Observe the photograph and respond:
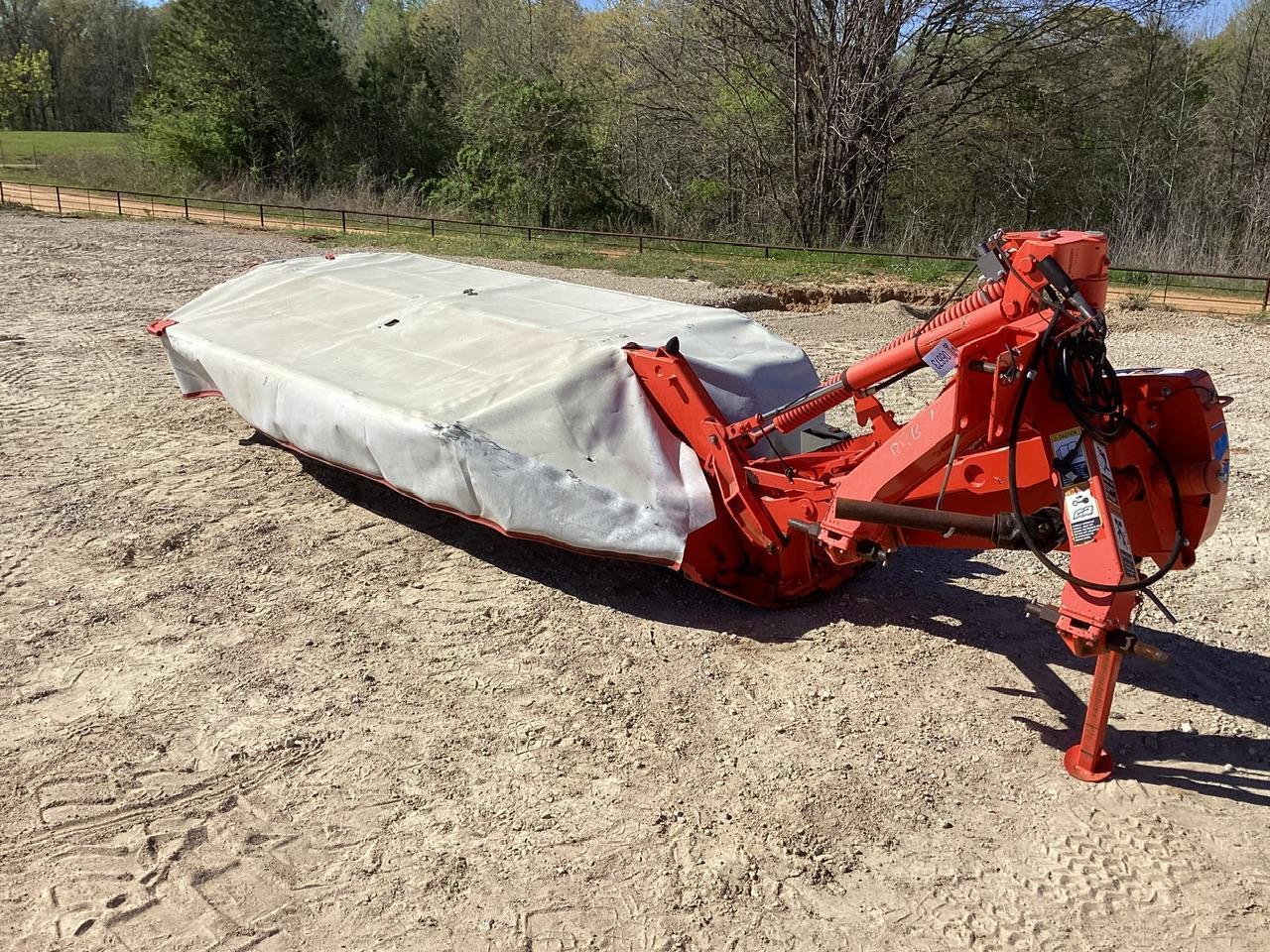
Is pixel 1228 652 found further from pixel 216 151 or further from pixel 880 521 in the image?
pixel 216 151

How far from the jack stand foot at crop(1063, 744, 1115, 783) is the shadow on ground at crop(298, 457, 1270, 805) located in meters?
0.10

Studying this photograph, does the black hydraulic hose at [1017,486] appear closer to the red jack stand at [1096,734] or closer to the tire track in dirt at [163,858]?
the red jack stand at [1096,734]

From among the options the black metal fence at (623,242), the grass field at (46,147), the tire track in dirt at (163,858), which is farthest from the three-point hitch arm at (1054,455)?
the grass field at (46,147)

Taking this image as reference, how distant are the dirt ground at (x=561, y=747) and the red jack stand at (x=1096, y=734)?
0.26 ft

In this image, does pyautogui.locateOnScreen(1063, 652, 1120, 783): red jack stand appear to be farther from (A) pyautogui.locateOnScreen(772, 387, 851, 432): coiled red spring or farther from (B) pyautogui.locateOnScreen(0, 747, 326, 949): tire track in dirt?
(B) pyautogui.locateOnScreen(0, 747, 326, 949): tire track in dirt

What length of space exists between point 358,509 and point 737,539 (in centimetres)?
265

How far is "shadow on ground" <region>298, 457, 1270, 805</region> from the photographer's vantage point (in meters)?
4.38

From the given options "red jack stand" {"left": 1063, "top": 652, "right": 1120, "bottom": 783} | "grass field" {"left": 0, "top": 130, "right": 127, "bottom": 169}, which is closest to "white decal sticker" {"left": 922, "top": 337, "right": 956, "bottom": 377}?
"red jack stand" {"left": 1063, "top": 652, "right": 1120, "bottom": 783}

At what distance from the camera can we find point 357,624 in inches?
211

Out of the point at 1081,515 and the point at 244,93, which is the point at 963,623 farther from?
the point at 244,93

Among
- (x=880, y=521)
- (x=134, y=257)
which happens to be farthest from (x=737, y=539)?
(x=134, y=257)

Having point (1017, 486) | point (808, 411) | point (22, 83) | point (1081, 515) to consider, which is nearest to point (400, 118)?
point (22, 83)

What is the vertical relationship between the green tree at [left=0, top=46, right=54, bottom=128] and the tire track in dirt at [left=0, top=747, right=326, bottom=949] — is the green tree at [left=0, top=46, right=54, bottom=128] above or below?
above

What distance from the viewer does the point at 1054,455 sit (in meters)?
3.93
